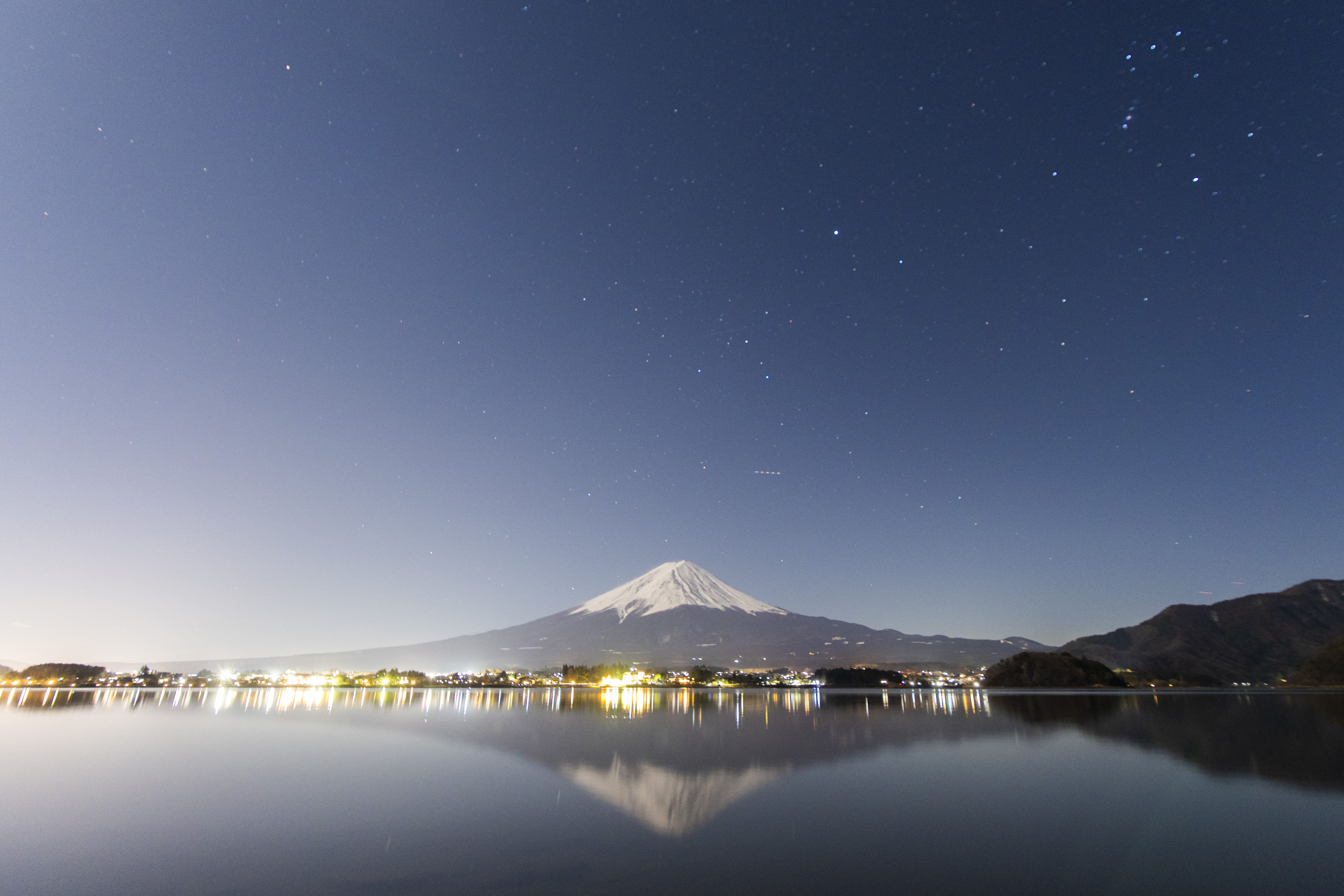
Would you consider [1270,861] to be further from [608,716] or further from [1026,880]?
[608,716]

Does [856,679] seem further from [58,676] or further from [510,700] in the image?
[58,676]

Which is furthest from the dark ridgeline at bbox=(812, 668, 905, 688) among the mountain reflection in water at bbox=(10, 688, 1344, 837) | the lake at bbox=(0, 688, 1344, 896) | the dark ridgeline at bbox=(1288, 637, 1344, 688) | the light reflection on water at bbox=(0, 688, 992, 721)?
the lake at bbox=(0, 688, 1344, 896)

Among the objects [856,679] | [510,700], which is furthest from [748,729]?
[856,679]

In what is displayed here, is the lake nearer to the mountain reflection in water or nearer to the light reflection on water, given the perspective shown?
the mountain reflection in water

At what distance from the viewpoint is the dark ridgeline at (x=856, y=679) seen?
535 feet

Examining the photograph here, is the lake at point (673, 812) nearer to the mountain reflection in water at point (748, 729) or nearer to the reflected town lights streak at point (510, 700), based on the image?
the mountain reflection in water at point (748, 729)

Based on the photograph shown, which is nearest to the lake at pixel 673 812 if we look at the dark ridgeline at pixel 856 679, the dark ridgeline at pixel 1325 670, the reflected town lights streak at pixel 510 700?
the reflected town lights streak at pixel 510 700

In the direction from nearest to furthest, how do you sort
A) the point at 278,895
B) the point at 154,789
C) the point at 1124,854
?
the point at 278,895 → the point at 1124,854 → the point at 154,789

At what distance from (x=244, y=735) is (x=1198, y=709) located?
68.3 m

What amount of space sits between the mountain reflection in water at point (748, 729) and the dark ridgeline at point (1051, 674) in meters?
67.8

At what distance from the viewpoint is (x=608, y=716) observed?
4306cm

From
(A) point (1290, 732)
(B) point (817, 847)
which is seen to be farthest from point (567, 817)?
(A) point (1290, 732)

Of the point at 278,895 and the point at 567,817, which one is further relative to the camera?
the point at 567,817

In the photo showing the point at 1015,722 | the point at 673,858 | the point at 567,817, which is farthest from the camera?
the point at 1015,722
